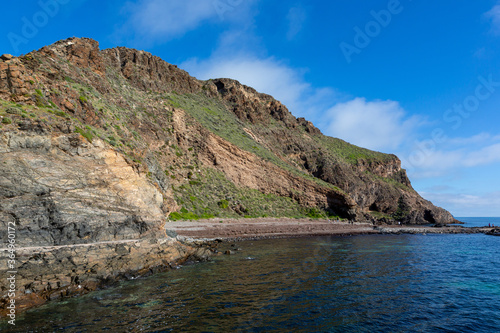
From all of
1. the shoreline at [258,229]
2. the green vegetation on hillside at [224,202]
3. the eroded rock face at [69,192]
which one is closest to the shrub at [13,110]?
the eroded rock face at [69,192]

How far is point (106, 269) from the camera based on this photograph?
16.2m

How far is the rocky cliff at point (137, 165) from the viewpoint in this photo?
16.1 m

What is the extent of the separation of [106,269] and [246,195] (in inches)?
1523

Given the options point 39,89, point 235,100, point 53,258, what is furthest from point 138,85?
point 53,258

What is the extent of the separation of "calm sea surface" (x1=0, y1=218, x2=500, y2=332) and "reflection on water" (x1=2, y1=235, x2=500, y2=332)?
0.14 ft

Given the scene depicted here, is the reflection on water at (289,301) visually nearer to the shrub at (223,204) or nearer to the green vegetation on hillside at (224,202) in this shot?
the green vegetation on hillside at (224,202)

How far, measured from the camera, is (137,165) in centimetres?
2481

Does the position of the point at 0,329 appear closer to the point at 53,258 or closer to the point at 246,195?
the point at 53,258

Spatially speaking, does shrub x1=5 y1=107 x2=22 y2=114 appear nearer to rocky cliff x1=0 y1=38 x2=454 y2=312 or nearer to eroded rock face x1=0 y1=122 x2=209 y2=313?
rocky cliff x1=0 y1=38 x2=454 y2=312

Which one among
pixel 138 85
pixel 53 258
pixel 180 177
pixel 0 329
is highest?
pixel 138 85

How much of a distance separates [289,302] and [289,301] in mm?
136

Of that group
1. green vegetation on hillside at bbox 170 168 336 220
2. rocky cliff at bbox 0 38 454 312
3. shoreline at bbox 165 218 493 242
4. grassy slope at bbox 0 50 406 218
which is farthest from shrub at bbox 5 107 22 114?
green vegetation on hillside at bbox 170 168 336 220

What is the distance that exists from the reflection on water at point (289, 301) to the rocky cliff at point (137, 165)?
9.99 feet

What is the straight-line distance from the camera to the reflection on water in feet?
34.9
